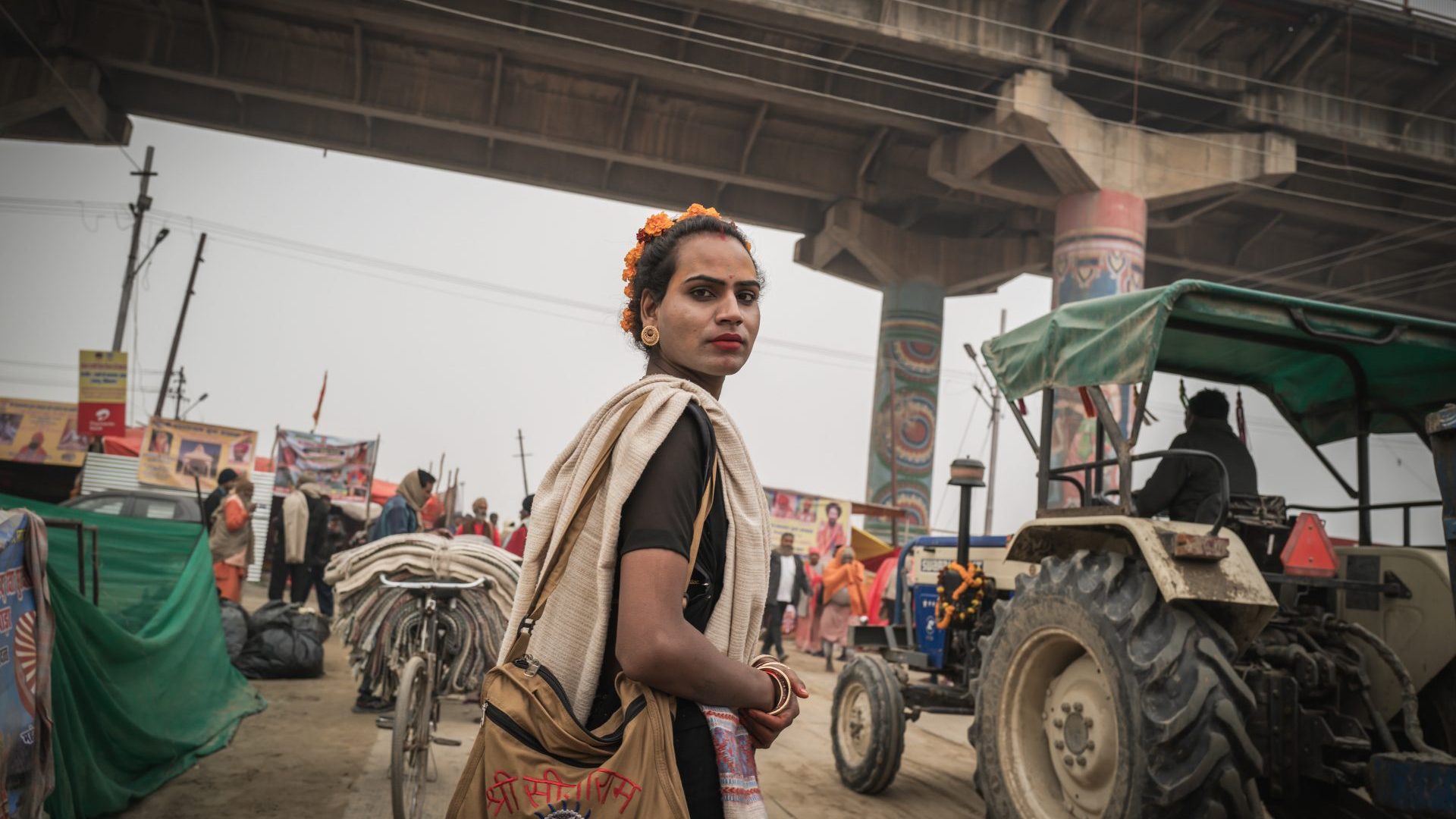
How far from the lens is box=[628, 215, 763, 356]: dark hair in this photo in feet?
6.21

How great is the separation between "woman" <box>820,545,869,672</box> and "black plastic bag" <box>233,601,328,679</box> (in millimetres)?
8869

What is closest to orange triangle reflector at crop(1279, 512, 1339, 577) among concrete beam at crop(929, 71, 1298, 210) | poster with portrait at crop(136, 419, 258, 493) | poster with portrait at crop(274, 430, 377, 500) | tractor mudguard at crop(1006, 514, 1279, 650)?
tractor mudguard at crop(1006, 514, 1279, 650)

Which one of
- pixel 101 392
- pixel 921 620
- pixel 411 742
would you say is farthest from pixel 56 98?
pixel 921 620

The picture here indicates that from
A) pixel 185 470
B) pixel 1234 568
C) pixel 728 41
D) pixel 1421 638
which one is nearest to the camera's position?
pixel 1234 568

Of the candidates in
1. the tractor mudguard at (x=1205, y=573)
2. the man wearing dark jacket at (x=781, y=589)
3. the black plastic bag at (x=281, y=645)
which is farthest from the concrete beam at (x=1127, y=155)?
the tractor mudguard at (x=1205, y=573)

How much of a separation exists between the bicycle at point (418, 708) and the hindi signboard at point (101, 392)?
1207 centimetres

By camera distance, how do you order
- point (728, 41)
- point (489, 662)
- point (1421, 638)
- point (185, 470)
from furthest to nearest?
point (185, 470)
point (728, 41)
point (489, 662)
point (1421, 638)

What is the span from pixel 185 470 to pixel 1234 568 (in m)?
20.4

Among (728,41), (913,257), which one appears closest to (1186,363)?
(728,41)

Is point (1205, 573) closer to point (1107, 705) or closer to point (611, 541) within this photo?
point (1107, 705)

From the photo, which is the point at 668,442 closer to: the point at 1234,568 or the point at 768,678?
the point at 768,678

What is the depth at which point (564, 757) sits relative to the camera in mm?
1505

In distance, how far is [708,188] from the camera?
826 inches

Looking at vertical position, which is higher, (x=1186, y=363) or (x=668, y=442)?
(x=1186, y=363)
